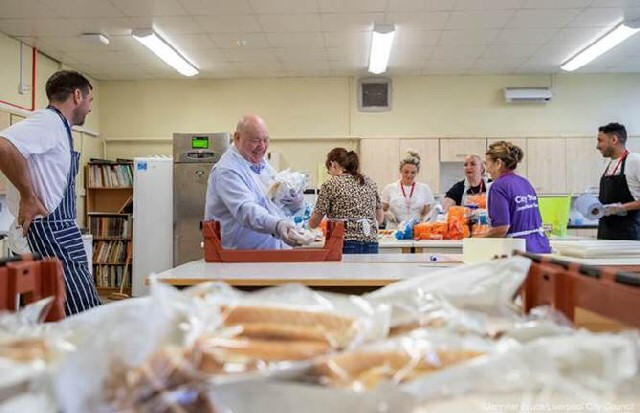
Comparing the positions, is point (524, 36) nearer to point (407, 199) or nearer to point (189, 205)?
point (407, 199)

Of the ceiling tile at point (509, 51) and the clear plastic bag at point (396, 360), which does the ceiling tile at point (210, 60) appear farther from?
the clear plastic bag at point (396, 360)

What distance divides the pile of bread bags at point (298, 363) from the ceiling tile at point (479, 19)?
4.60m

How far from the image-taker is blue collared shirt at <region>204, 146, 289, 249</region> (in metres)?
2.72

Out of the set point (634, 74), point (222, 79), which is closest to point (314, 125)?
point (222, 79)

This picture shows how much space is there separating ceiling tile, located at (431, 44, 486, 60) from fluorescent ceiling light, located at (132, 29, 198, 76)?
291 centimetres

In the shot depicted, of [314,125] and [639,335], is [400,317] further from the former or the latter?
[314,125]

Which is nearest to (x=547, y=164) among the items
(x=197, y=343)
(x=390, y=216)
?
(x=390, y=216)

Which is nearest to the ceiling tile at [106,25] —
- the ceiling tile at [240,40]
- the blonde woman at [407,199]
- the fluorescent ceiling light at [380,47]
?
the ceiling tile at [240,40]

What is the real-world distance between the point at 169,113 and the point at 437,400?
23.4 feet

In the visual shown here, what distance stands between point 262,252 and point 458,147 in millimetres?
4950

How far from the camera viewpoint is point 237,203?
8.94ft

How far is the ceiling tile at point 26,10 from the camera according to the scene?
4430 mm

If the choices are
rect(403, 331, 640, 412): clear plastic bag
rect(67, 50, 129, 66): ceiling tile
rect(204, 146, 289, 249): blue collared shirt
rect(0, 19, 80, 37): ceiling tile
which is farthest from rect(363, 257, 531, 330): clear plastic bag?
rect(67, 50, 129, 66): ceiling tile

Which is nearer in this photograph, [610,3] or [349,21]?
[610,3]
